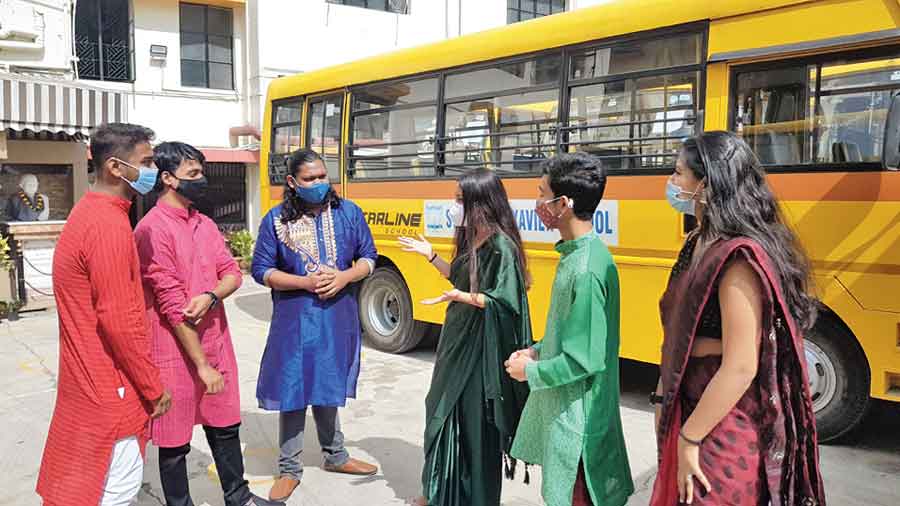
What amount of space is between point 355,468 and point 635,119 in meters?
3.17

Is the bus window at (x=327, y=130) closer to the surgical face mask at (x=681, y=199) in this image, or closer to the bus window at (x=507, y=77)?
the bus window at (x=507, y=77)

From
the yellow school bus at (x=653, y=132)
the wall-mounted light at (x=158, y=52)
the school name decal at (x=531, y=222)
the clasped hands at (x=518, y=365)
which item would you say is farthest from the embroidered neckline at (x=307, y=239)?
the wall-mounted light at (x=158, y=52)

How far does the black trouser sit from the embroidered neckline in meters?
0.93

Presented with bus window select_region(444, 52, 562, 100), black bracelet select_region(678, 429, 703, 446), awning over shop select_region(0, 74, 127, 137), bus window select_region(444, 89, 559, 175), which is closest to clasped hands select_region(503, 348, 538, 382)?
black bracelet select_region(678, 429, 703, 446)

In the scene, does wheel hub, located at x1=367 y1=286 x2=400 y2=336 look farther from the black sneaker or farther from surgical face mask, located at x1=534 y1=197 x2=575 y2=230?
surgical face mask, located at x1=534 y1=197 x2=575 y2=230

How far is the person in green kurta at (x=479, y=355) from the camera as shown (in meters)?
2.99

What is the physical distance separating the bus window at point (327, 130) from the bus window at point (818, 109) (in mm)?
4338

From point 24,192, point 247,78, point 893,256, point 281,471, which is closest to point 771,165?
point 893,256

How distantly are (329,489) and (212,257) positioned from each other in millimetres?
1487

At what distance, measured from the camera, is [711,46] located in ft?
15.5

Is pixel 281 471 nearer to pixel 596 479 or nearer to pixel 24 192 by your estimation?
pixel 596 479

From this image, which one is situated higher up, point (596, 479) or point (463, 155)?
point (463, 155)

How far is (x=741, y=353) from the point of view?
1834mm

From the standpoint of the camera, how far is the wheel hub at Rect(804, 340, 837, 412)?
446 cm
